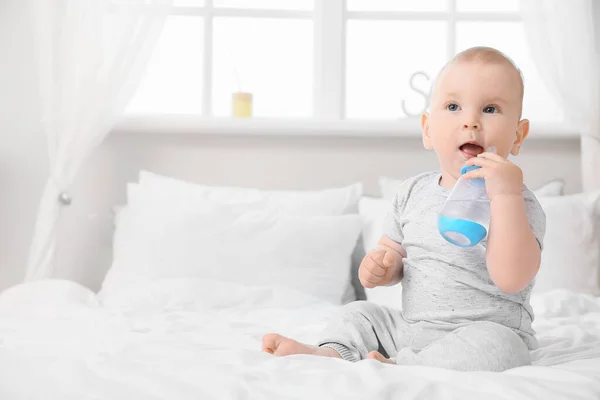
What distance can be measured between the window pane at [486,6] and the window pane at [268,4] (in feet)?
1.89

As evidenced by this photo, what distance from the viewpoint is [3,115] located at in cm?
259

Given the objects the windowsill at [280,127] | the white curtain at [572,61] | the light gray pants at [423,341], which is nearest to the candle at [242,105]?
the windowsill at [280,127]

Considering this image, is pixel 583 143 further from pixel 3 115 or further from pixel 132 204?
pixel 3 115

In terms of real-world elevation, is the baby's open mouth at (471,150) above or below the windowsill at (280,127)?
below

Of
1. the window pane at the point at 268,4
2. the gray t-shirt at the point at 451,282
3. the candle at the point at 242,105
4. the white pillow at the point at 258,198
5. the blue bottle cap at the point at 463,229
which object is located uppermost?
the window pane at the point at 268,4

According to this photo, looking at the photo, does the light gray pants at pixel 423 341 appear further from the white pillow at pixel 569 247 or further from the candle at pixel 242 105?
the candle at pixel 242 105

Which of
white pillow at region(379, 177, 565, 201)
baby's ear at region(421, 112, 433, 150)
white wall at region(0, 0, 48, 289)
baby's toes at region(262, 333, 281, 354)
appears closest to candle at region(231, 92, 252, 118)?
white pillow at region(379, 177, 565, 201)

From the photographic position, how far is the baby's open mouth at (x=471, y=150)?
125cm

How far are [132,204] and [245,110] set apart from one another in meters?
0.56

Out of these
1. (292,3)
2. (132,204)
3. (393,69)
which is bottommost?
(132,204)

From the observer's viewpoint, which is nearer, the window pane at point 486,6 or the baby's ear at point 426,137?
the baby's ear at point 426,137

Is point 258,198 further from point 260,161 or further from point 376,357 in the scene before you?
point 376,357

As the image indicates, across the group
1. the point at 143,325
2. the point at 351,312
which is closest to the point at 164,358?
the point at 351,312

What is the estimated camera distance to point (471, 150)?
1254 millimetres
